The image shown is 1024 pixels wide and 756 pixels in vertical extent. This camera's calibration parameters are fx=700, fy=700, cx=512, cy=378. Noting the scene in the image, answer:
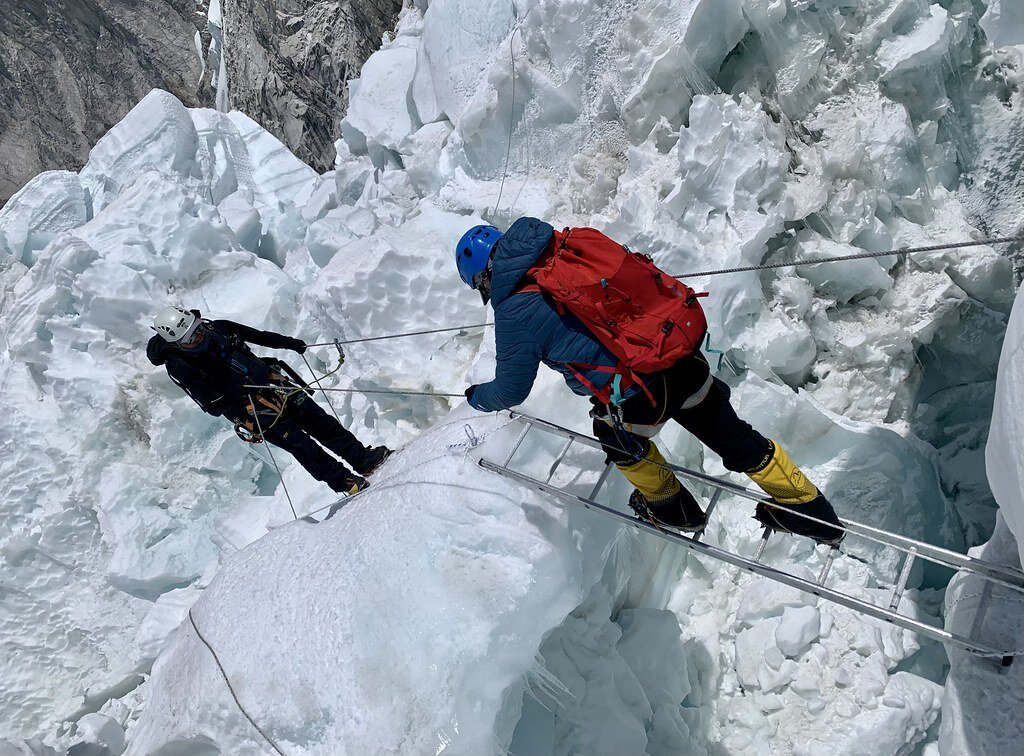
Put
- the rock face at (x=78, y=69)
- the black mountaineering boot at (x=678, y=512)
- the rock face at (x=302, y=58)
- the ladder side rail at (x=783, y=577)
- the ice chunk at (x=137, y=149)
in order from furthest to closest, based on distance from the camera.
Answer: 1. the rock face at (x=78, y=69)
2. the rock face at (x=302, y=58)
3. the ice chunk at (x=137, y=149)
4. the black mountaineering boot at (x=678, y=512)
5. the ladder side rail at (x=783, y=577)

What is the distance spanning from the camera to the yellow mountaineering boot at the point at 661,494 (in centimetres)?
262

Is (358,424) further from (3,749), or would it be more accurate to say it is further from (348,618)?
(3,749)

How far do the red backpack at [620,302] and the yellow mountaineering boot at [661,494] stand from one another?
38cm

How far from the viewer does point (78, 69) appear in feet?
30.7

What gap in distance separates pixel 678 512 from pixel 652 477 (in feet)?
0.64

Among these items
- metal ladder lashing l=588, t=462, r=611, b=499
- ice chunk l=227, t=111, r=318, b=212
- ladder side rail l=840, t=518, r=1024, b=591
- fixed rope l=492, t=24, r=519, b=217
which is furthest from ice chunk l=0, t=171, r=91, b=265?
ladder side rail l=840, t=518, r=1024, b=591

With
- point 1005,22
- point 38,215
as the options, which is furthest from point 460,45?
point 38,215

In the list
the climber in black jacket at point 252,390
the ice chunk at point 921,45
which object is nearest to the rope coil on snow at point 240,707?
the climber in black jacket at point 252,390

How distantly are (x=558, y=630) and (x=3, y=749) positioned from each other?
2.87 meters

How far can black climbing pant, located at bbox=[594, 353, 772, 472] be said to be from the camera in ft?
8.02

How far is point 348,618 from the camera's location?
2.73m

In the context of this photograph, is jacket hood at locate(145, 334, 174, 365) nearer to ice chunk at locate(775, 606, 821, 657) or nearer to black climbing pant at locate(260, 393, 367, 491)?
black climbing pant at locate(260, 393, 367, 491)

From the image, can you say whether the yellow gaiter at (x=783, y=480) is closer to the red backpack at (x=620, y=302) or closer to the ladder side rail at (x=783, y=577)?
the ladder side rail at (x=783, y=577)

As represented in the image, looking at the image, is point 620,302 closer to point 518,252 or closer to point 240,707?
point 518,252
